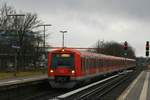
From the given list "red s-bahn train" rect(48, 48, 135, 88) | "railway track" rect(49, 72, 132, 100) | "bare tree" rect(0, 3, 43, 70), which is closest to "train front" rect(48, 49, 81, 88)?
"red s-bahn train" rect(48, 48, 135, 88)

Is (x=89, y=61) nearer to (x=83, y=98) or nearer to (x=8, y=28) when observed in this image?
(x=83, y=98)

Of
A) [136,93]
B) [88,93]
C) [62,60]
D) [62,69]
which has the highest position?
[62,60]

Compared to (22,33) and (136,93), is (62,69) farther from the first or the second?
(22,33)

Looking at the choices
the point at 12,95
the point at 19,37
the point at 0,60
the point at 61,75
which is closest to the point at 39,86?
the point at 61,75

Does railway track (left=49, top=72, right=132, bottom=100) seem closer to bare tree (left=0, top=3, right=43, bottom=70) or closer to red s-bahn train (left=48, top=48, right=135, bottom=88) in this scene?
red s-bahn train (left=48, top=48, right=135, bottom=88)

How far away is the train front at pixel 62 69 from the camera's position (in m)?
28.2

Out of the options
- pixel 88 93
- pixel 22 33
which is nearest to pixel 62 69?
pixel 88 93

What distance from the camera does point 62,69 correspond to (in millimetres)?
28594

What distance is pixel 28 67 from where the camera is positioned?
8294 cm

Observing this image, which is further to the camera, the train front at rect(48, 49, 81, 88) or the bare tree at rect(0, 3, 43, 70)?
the bare tree at rect(0, 3, 43, 70)

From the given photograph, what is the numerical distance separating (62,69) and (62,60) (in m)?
0.78

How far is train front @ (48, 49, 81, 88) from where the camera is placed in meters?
28.2

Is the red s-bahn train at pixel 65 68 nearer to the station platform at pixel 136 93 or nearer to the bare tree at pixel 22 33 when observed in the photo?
the station platform at pixel 136 93

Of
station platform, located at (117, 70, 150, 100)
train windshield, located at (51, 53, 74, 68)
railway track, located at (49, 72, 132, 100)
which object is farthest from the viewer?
train windshield, located at (51, 53, 74, 68)
